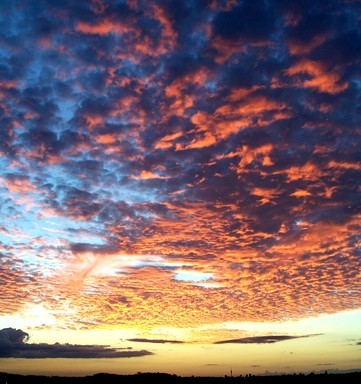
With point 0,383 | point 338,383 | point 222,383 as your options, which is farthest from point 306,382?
point 0,383

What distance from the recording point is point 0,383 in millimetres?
194125

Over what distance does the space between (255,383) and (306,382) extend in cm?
2466

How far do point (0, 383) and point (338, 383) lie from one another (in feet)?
518

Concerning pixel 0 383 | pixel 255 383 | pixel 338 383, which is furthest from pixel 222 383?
pixel 0 383

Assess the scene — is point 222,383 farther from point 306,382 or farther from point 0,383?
point 0,383

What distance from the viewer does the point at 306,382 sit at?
19262 cm

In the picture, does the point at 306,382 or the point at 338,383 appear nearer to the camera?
the point at 338,383

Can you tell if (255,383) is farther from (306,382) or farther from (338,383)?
(338,383)

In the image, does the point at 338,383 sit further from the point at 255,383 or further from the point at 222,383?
the point at 222,383

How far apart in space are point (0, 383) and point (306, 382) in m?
148

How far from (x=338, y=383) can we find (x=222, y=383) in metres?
55.8

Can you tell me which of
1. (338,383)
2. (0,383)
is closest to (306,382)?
(338,383)

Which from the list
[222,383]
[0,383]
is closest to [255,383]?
[222,383]

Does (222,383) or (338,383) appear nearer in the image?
(338,383)
